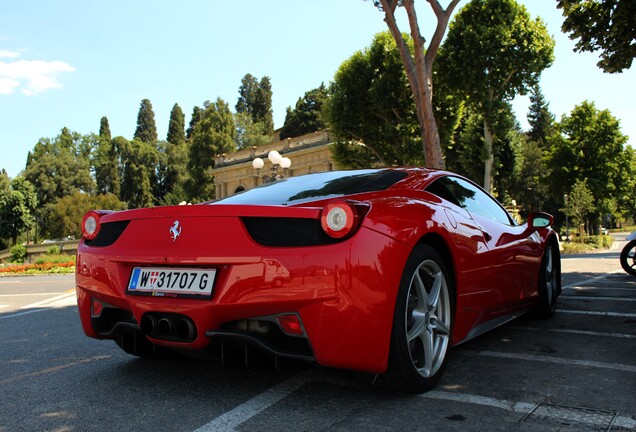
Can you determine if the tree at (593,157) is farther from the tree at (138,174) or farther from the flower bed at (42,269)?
the tree at (138,174)

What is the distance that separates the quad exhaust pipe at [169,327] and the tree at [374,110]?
2791 centimetres

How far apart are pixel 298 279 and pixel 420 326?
0.81m

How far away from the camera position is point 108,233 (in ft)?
10.3

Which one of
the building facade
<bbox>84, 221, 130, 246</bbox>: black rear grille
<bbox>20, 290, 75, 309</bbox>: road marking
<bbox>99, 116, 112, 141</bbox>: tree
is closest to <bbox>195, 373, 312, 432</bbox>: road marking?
<bbox>84, 221, 130, 246</bbox>: black rear grille

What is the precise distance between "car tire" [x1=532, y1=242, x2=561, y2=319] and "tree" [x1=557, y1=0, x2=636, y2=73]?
22.0 ft

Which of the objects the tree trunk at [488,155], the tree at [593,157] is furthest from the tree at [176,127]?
the tree trunk at [488,155]

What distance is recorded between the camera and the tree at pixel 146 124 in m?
111

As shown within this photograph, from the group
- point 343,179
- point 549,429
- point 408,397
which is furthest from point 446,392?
point 343,179

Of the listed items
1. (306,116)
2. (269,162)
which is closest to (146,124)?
(306,116)

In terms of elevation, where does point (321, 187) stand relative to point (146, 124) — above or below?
below

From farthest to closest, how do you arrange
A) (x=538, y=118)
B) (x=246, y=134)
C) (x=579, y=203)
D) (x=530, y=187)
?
(x=538, y=118), (x=246, y=134), (x=530, y=187), (x=579, y=203)

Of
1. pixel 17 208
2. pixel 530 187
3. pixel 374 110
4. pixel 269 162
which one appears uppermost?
pixel 269 162

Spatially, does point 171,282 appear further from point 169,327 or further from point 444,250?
point 444,250

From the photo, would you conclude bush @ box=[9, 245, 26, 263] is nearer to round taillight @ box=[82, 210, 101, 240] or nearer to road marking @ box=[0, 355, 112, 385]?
road marking @ box=[0, 355, 112, 385]
